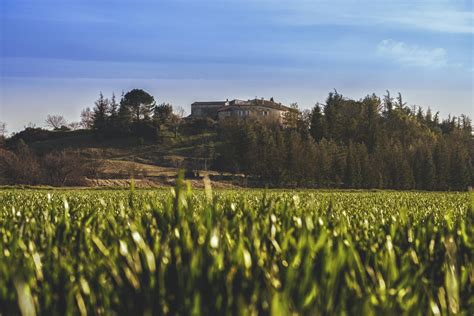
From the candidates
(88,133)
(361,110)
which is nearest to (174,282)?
(361,110)

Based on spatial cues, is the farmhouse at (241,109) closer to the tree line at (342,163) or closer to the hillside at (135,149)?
the hillside at (135,149)

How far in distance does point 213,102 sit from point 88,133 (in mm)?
47167

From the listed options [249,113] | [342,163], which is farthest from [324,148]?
[249,113]

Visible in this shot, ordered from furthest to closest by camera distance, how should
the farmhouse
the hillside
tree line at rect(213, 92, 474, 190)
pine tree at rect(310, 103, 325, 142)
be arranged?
the farmhouse, pine tree at rect(310, 103, 325, 142), the hillside, tree line at rect(213, 92, 474, 190)

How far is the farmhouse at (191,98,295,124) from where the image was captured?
159 meters

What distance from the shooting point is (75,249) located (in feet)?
11.7

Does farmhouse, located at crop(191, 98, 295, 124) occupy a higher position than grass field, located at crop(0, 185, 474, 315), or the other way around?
farmhouse, located at crop(191, 98, 295, 124)

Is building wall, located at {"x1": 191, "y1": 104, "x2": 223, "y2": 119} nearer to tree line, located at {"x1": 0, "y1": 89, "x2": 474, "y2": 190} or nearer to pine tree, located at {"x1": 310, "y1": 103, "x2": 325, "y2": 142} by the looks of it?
tree line, located at {"x1": 0, "y1": 89, "x2": 474, "y2": 190}

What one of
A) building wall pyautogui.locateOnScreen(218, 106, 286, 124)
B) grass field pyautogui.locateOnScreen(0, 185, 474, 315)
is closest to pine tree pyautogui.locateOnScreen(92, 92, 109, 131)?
building wall pyautogui.locateOnScreen(218, 106, 286, 124)

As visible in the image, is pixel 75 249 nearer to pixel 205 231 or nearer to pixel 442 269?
pixel 205 231

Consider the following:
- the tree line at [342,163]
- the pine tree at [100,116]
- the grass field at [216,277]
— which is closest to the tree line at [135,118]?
the pine tree at [100,116]

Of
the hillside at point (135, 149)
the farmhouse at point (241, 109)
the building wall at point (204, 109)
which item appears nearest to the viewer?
the hillside at point (135, 149)

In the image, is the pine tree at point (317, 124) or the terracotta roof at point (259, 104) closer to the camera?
the pine tree at point (317, 124)

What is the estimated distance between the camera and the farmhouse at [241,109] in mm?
159250
